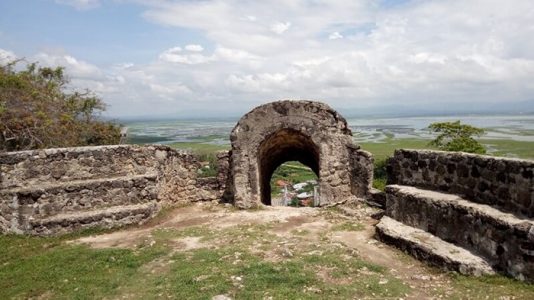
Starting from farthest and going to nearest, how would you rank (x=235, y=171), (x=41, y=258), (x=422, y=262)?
(x=235, y=171), (x=41, y=258), (x=422, y=262)

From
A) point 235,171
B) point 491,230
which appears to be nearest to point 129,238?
point 235,171

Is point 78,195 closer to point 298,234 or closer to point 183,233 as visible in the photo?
point 183,233

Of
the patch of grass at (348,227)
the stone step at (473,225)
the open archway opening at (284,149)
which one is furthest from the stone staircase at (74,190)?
the stone step at (473,225)

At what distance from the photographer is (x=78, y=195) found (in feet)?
33.8

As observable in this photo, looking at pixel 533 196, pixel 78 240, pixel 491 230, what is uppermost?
pixel 533 196

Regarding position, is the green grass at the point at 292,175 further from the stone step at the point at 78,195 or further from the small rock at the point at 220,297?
the small rock at the point at 220,297

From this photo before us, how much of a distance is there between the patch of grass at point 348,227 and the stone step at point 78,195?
453cm

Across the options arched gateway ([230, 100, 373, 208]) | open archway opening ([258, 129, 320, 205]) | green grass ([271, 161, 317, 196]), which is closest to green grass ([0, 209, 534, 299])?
arched gateway ([230, 100, 373, 208])

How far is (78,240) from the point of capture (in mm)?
9383

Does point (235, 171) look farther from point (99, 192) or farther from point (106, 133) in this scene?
point (106, 133)

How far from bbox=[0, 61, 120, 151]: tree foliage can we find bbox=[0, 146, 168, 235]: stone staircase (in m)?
3.67

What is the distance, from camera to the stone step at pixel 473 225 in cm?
597

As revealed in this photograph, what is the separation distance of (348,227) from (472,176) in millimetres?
2870

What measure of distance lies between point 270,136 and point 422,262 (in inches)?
249
